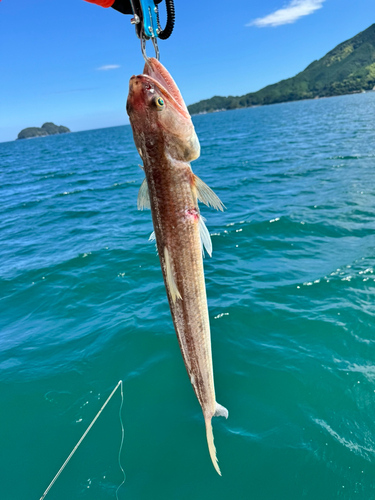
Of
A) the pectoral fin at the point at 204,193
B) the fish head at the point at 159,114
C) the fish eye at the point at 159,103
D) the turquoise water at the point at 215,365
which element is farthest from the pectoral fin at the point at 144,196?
the turquoise water at the point at 215,365

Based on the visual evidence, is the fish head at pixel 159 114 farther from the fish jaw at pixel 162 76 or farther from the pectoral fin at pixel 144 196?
the pectoral fin at pixel 144 196

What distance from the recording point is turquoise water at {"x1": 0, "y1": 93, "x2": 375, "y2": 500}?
416 centimetres

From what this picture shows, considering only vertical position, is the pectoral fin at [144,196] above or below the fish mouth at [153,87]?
below

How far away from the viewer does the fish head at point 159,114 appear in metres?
2.41

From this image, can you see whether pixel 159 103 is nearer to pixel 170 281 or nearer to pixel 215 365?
pixel 170 281

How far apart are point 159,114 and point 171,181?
0.51 m

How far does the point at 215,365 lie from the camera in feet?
19.3

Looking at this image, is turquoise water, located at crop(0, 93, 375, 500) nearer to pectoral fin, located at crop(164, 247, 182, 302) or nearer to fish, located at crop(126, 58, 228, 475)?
fish, located at crop(126, 58, 228, 475)

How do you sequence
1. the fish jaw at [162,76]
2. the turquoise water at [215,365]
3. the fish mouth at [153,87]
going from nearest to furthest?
the fish mouth at [153,87] → the fish jaw at [162,76] → the turquoise water at [215,365]

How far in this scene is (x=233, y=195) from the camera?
1736 cm

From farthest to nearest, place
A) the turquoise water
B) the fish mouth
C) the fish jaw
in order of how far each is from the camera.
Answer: the turquoise water, the fish jaw, the fish mouth

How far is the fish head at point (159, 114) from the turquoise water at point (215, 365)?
13.1 ft

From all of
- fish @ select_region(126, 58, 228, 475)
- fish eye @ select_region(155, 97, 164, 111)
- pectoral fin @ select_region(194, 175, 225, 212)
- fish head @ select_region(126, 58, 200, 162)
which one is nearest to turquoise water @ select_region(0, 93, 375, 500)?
fish @ select_region(126, 58, 228, 475)

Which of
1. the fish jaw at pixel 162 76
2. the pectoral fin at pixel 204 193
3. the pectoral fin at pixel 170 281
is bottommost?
the pectoral fin at pixel 170 281
